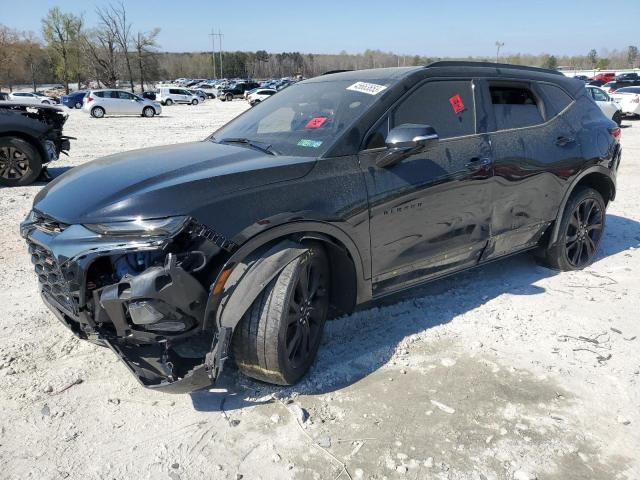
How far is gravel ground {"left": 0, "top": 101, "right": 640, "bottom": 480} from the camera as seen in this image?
2.54m

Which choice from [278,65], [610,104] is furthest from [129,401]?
[278,65]

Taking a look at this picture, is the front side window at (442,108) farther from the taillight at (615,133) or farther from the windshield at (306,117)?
the taillight at (615,133)

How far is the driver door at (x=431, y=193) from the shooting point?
3.39 meters

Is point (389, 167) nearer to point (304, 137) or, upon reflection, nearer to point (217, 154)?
point (304, 137)

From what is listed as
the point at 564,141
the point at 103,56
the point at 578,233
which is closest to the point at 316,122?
the point at 564,141

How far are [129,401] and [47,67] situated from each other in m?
100

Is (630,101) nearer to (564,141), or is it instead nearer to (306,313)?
(564,141)

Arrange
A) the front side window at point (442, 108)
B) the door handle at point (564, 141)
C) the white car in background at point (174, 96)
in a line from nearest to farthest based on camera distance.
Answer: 1. the front side window at point (442, 108)
2. the door handle at point (564, 141)
3. the white car in background at point (174, 96)

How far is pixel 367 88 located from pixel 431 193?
2.79ft

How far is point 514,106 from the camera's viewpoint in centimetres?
441

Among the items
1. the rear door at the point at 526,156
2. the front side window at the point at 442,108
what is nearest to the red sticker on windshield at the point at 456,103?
the front side window at the point at 442,108

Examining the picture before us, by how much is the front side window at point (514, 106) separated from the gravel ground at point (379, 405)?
1480 mm

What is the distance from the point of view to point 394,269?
3547 millimetres

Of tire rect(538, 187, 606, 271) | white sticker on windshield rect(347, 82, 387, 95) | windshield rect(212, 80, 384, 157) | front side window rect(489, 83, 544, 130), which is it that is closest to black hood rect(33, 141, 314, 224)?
windshield rect(212, 80, 384, 157)
